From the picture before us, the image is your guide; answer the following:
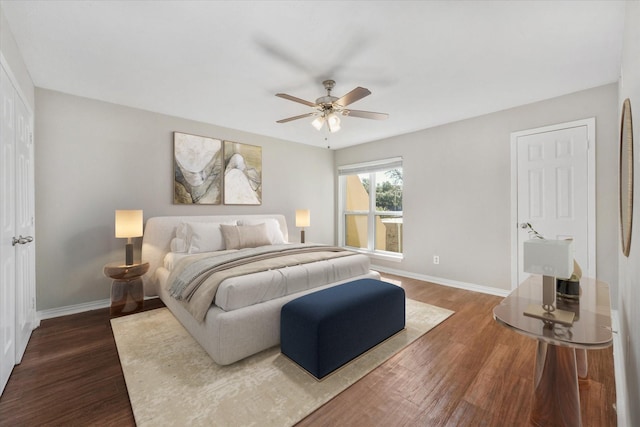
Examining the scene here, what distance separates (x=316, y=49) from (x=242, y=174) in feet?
8.60

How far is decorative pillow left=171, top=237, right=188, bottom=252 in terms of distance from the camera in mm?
3352

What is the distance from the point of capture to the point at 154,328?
256 centimetres

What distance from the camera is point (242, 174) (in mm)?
4340

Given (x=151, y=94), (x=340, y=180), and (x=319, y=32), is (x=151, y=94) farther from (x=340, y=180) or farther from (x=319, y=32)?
(x=340, y=180)

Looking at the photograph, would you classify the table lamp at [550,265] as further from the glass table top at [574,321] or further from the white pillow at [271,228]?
the white pillow at [271,228]

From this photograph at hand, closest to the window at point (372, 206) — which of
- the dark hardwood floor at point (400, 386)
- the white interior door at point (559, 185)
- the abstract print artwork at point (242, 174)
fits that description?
the white interior door at point (559, 185)

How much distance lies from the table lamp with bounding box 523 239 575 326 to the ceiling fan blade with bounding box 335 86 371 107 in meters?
1.55

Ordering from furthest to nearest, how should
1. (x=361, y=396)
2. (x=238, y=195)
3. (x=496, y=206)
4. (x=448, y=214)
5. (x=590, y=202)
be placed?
(x=238, y=195), (x=448, y=214), (x=496, y=206), (x=590, y=202), (x=361, y=396)

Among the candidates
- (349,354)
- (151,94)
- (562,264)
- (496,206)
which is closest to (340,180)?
(496,206)

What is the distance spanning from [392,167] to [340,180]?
51.1 inches

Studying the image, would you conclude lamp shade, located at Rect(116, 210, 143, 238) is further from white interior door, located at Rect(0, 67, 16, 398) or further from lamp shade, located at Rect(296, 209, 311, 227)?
lamp shade, located at Rect(296, 209, 311, 227)

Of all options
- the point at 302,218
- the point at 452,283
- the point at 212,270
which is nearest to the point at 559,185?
the point at 452,283

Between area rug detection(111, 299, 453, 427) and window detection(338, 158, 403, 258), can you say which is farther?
window detection(338, 158, 403, 258)

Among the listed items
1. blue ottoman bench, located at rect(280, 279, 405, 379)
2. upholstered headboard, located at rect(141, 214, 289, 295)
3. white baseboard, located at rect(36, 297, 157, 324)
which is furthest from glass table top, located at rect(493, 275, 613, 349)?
white baseboard, located at rect(36, 297, 157, 324)
